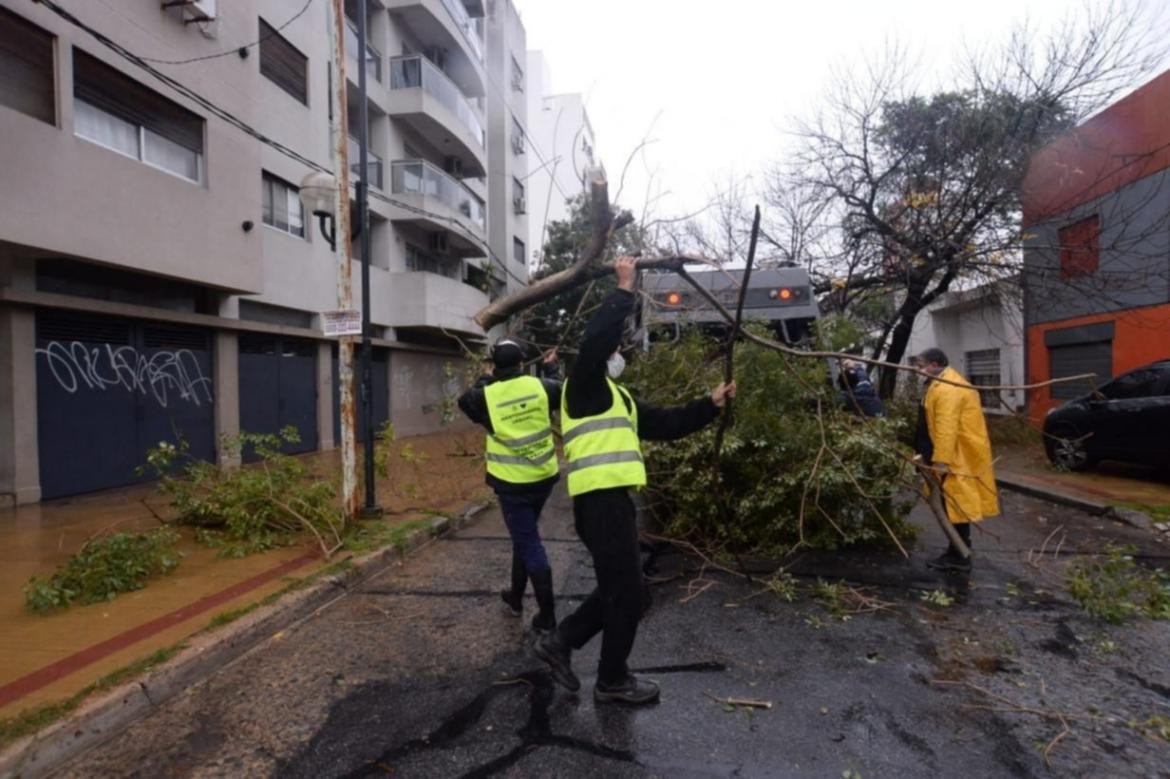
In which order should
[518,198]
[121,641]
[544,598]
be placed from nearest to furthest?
[121,641] → [544,598] → [518,198]

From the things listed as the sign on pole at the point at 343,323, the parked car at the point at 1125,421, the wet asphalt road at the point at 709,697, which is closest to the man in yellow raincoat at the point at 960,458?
the wet asphalt road at the point at 709,697

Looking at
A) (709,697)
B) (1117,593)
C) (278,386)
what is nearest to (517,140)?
(278,386)

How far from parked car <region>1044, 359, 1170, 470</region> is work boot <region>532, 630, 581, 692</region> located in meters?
7.55

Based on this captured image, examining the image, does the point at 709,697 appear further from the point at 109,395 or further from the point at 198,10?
the point at 198,10

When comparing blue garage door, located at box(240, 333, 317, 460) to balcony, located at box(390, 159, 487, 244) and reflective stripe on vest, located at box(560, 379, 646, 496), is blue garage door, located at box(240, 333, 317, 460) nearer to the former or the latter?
balcony, located at box(390, 159, 487, 244)

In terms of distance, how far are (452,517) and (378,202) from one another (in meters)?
12.3

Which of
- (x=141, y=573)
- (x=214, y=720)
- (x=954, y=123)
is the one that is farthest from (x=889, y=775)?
(x=954, y=123)

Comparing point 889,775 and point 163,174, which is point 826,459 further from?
point 163,174

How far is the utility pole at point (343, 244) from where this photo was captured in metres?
6.90

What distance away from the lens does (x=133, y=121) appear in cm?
940

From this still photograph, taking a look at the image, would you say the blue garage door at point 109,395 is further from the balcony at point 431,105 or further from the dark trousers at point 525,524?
the balcony at point 431,105

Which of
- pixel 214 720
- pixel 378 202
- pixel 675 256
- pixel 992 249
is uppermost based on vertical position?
pixel 378 202

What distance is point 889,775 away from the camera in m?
2.67

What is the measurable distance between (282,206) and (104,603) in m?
10.5
